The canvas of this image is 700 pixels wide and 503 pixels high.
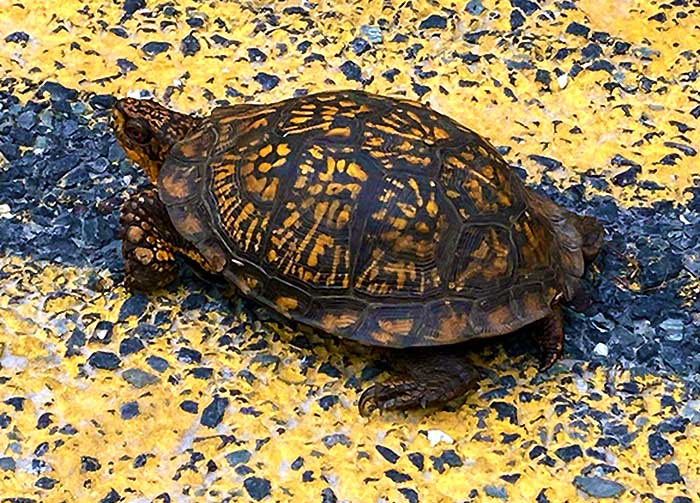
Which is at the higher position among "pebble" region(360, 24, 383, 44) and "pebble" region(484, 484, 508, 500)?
"pebble" region(360, 24, 383, 44)

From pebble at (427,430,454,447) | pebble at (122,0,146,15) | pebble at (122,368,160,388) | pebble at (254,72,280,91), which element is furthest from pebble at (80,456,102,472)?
pebble at (122,0,146,15)

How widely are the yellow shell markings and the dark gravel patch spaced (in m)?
0.12

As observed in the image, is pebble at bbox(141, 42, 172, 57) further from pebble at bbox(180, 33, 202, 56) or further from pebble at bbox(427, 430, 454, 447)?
pebble at bbox(427, 430, 454, 447)

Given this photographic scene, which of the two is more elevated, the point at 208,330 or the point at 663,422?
the point at 663,422

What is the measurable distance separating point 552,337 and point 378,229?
58 cm

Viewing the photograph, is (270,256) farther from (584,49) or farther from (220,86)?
(584,49)

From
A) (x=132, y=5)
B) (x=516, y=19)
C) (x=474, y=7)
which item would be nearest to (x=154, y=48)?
(x=132, y=5)

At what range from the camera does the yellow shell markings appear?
268 centimetres

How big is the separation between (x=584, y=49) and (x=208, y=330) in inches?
72.8

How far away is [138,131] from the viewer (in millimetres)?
3314

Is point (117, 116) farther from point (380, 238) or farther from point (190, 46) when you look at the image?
point (380, 238)

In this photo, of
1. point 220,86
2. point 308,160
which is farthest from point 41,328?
point 220,86

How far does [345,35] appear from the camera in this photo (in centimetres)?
405

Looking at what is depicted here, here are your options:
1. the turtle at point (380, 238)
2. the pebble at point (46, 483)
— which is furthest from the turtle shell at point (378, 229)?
the pebble at point (46, 483)
